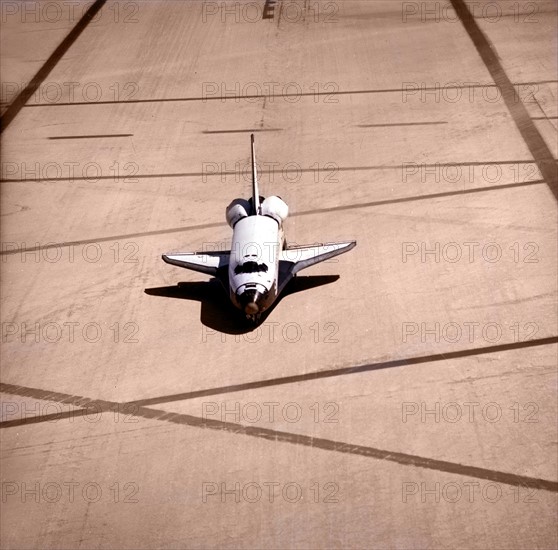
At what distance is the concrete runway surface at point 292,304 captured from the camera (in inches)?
564

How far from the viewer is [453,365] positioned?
16.9 metres

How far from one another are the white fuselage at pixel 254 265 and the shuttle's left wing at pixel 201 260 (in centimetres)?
81

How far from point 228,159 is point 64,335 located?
930 cm

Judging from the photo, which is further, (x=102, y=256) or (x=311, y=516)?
(x=102, y=256)

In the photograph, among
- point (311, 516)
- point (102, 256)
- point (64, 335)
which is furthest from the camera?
point (102, 256)

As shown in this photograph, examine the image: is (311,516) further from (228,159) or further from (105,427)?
(228,159)

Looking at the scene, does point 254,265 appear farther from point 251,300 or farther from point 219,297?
point 219,297

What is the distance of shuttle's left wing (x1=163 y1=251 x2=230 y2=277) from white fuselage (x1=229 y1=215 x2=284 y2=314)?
0.81 meters

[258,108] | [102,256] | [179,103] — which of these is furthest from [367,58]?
[102,256]

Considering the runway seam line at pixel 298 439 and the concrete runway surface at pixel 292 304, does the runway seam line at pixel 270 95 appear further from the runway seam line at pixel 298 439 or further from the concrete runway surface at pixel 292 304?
the runway seam line at pixel 298 439

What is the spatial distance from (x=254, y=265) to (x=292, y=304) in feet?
6.42

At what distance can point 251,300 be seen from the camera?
17.0 meters

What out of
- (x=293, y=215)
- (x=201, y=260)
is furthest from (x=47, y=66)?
(x=201, y=260)

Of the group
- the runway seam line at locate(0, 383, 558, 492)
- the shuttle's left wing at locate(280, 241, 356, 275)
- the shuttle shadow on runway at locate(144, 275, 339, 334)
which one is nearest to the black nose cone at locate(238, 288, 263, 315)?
the shuttle shadow on runway at locate(144, 275, 339, 334)
